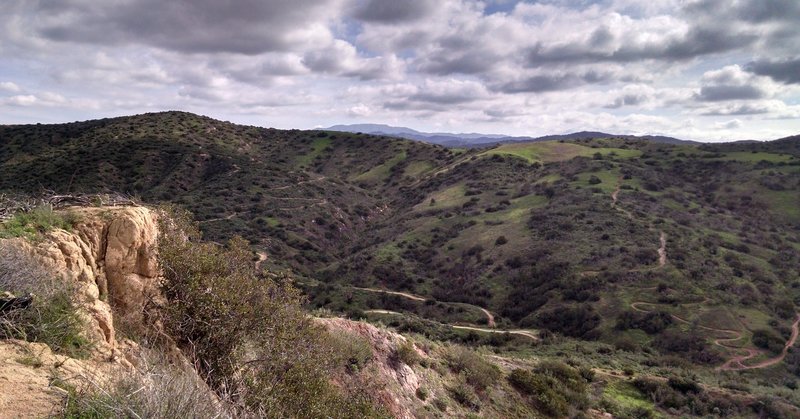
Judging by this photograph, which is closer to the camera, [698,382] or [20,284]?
[20,284]

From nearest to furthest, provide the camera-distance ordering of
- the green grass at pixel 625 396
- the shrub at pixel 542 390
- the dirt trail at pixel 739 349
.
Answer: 1. the shrub at pixel 542 390
2. the green grass at pixel 625 396
3. the dirt trail at pixel 739 349

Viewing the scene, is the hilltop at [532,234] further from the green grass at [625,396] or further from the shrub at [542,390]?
the shrub at [542,390]

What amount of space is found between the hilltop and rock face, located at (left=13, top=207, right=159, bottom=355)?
2.05 metres

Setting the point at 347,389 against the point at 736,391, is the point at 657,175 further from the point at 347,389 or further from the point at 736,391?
the point at 347,389

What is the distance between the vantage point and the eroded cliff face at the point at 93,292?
4.74 metres

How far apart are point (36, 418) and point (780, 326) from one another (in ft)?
130

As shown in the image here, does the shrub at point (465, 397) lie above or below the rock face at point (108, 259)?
below

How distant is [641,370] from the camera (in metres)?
21.8

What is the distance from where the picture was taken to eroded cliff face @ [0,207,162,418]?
4.74m

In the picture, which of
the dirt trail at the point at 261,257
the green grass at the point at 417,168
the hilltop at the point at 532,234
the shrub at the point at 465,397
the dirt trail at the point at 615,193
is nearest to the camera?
the shrub at the point at 465,397

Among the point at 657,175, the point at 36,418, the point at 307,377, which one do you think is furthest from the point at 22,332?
the point at 657,175

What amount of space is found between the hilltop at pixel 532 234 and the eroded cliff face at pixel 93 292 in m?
2.17

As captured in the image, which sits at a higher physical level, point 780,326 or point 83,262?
point 83,262

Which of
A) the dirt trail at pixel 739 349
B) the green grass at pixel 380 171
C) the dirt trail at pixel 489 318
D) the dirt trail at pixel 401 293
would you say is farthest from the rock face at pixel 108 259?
the green grass at pixel 380 171
